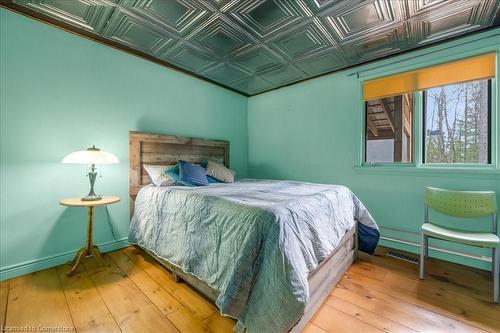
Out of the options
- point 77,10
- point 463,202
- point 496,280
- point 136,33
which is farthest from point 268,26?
point 496,280

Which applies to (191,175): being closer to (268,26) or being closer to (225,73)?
(225,73)

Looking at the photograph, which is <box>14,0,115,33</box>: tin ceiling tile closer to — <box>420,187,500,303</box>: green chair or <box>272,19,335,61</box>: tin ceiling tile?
<box>272,19,335,61</box>: tin ceiling tile

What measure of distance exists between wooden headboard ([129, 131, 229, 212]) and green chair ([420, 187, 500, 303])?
9.22 feet

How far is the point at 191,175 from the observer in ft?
8.35

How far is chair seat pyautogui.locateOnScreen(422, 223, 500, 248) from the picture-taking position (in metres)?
1.61

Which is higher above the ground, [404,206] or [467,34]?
[467,34]

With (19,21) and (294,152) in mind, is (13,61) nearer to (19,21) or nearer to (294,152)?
(19,21)

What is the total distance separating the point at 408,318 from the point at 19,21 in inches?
155

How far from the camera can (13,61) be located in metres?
1.86

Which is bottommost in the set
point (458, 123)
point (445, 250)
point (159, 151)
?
point (445, 250)

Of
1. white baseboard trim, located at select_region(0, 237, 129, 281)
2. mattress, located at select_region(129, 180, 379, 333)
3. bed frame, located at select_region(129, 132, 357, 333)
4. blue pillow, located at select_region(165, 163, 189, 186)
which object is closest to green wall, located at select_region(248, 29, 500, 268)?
bed frame, located at select_region(129, 132, 357, 333)

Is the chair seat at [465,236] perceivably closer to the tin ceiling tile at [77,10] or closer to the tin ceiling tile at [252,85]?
the tin ceiling tile at [252,85]

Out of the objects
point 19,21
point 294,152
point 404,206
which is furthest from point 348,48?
point 19,21

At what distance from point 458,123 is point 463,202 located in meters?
0.96
